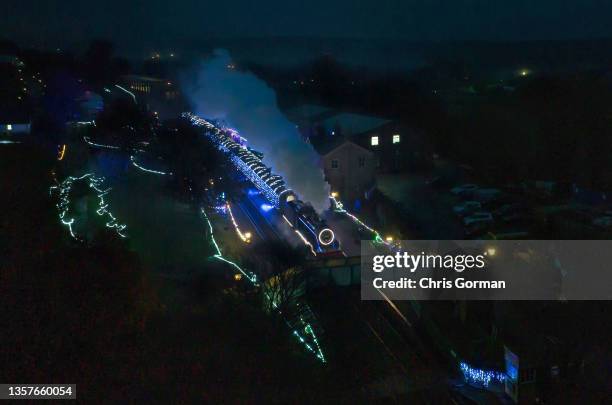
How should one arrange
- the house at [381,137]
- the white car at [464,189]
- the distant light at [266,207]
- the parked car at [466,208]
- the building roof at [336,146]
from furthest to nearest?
the house at [381,137] < the white car at [464,189] < the building roof at [336,146] < the parked car at [466,208] < the distant light at [266,207]

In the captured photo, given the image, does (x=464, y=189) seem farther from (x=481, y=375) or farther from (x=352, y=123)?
(x=481, y=375)

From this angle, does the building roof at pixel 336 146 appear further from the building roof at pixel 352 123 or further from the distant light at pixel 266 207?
the distant light at pixel 266 207

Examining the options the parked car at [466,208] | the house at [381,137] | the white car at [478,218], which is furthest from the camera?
the house at [381,137]

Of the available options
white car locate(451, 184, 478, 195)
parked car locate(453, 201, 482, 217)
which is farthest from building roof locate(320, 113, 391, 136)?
parked car locate(453, 201, 482, 217)

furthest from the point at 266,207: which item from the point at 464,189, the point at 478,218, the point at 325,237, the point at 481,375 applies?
the point at 481,375

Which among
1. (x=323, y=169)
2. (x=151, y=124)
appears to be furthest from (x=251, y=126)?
(x=323, y=169)

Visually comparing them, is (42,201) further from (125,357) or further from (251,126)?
(251,126)

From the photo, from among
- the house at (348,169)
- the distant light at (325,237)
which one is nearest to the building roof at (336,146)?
the house at (348,169)

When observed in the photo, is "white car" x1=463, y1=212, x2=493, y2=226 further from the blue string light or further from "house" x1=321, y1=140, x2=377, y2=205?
the blue string light
